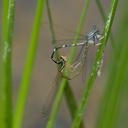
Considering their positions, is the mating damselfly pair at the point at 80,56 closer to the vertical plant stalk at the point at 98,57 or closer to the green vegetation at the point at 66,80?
the green vegetation at the point at 66,80

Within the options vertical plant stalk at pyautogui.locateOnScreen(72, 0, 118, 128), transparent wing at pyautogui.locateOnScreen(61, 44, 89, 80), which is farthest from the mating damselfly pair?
vertical plant stalk at pyautogui.locateOnScreen(72, 0, 118, 128)

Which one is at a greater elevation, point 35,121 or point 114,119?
point 114,119

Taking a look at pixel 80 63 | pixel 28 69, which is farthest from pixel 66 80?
pixel 80 63

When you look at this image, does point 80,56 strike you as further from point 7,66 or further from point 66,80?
point 7,66

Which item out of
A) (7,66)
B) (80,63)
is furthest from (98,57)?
(80,63)

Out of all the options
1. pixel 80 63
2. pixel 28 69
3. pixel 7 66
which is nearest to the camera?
pixel 7 66

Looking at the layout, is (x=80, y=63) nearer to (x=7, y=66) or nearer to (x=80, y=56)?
(x=80, y=56)

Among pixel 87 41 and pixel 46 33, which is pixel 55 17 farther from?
pixel 87 41

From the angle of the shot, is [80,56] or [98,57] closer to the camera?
[98,57]

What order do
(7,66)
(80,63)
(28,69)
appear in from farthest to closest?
(80,63) < (28,69) < (7,66)

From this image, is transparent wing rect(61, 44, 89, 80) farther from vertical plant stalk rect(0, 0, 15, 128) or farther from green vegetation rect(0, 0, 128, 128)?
vertical plant stalk rect(0, 0, 15, 128)

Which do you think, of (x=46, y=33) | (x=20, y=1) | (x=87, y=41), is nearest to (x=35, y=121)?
(x=46, y=33)
